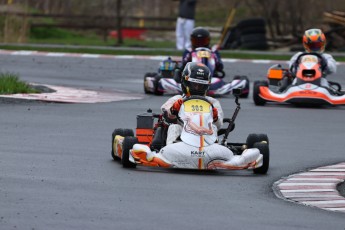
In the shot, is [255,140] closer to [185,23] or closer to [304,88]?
[304,88]

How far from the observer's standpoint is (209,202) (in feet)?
29.5

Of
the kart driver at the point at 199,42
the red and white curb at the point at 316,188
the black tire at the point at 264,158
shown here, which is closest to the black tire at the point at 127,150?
the black tire at the point at 264,158

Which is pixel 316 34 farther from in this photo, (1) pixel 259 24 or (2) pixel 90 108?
(1) pixel 259 24

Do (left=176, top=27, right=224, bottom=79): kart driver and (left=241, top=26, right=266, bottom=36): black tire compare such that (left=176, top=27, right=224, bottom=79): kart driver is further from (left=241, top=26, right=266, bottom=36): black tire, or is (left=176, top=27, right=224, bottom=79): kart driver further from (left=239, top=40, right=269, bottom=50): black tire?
(left=239, top=40, right=269, bottom=50): black tire

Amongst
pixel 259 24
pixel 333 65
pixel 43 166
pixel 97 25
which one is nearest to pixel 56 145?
pixel 43 166

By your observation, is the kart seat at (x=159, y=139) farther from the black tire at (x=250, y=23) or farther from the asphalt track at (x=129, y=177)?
the black tire at (x=250, y=23)

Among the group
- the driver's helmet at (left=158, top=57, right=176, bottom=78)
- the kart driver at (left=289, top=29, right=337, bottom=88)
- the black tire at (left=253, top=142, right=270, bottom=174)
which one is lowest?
the driver's helmet at (left=158, top=57, right=176, bottom=78)

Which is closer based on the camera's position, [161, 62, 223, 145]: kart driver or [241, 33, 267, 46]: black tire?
[161, 62, 223, 145]: kart driver

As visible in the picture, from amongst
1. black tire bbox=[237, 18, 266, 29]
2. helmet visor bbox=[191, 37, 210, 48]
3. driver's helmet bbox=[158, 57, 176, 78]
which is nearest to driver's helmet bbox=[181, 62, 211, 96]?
helmet visor bbox=[191, 37, 210, 48]

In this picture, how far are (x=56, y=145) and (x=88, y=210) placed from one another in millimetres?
4354

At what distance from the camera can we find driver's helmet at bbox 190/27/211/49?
64.3 ft

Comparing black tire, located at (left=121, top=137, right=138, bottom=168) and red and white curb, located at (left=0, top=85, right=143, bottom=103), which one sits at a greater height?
black tire, located at (left=121, top=137, right=138, bottom=168)

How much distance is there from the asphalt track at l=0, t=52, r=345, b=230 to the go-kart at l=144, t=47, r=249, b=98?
1195mm

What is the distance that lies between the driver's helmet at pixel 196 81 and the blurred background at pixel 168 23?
1812 centimetres
